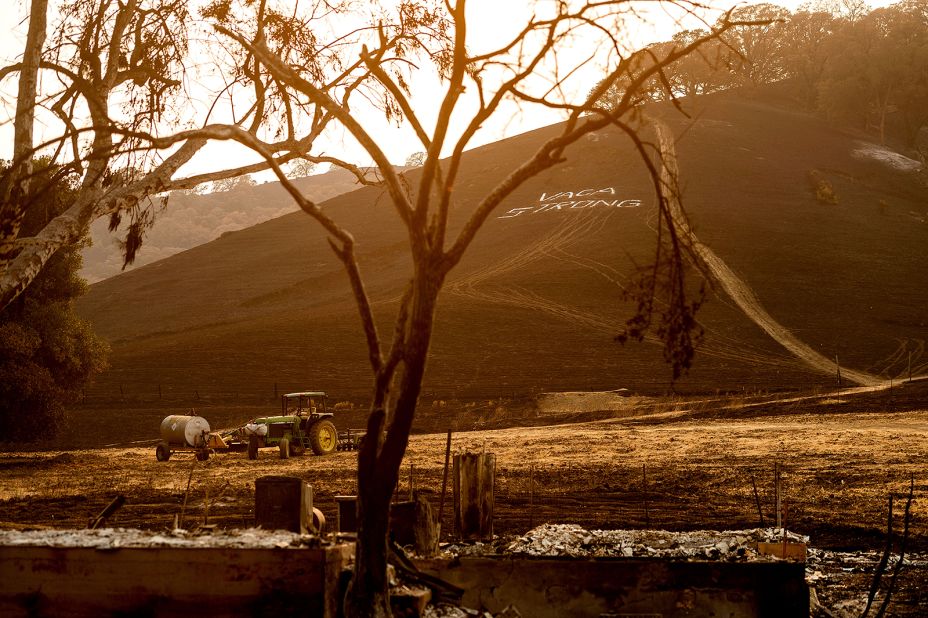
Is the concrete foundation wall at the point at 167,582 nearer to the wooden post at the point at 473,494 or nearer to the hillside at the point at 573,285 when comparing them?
the wooden post at the point at 473,494

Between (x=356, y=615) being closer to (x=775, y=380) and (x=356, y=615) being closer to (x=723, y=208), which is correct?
(x=775, y=380)

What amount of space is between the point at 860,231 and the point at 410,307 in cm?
8846

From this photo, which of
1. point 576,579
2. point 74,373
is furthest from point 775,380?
point 576,579

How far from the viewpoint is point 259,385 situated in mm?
58875

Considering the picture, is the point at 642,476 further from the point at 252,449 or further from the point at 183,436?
the point at 183,436

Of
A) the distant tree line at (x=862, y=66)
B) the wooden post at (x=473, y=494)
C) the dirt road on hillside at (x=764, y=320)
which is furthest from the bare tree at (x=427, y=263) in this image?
the distant tree line at (x=862, y=66)

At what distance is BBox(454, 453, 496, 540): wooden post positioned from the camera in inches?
549

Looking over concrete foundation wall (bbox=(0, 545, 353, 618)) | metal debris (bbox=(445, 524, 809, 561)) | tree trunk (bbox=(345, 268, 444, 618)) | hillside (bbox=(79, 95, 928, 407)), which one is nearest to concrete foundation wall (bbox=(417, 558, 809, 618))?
metal debris (bbox=(445, 524, 809, 561))

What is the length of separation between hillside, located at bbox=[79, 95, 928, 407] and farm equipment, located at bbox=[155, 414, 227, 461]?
1736 centimetres

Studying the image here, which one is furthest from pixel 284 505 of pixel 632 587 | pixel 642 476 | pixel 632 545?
pixel 642 476

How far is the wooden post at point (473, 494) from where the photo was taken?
13.9 m

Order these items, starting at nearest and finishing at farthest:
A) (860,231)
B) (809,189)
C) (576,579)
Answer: (576,579) → (860,231) → (809,189)

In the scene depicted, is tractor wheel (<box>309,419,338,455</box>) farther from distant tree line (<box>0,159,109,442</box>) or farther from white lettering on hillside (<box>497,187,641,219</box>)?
white lettering on hillside (<box>497,187,641,219</box>)

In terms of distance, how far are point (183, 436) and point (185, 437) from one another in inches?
4.2
